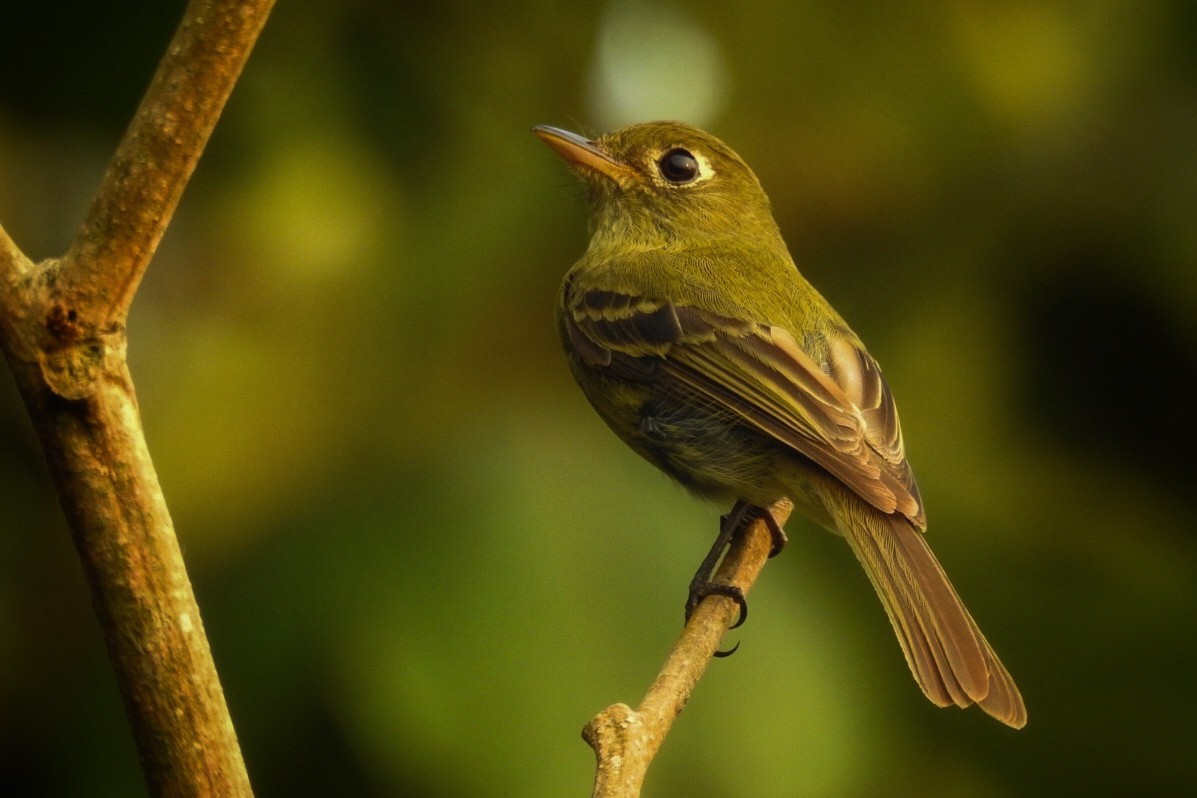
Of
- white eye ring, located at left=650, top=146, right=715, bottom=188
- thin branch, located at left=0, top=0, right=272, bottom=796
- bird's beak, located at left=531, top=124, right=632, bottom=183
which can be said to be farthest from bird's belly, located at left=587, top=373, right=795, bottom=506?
thin branch, located at left=0, top=0, right=272, bottom=796

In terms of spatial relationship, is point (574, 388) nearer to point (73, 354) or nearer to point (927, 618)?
point (927, 618)

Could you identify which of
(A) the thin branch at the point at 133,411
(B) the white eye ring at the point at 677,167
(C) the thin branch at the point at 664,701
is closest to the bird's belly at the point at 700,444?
(C) the thin branch at the point at 664,701

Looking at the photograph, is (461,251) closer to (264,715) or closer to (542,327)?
(542,327)

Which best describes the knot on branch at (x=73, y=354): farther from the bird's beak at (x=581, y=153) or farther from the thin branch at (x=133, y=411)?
the bird's beak at (x=581, y=153)

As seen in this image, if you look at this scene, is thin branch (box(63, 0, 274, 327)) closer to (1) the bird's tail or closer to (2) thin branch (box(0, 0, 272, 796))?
(2) thin branch (box(0, 0, 272, 796))

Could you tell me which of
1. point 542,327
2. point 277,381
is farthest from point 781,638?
point 277,381
